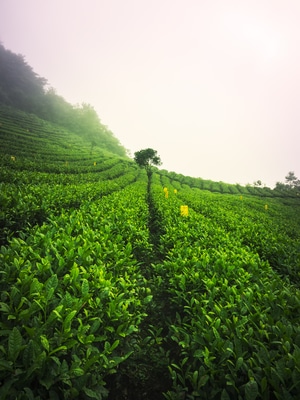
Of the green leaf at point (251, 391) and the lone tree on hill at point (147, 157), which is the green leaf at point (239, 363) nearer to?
the green leaf at point (251, 391)

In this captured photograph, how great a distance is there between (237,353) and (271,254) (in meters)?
4.93

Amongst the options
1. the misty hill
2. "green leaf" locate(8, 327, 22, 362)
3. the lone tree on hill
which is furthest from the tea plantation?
the misty hill

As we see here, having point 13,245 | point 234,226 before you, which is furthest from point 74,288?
point 234,226

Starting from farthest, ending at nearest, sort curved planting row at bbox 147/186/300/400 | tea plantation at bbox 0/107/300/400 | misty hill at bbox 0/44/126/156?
misty hill at bbox 0/44/126/156, curved planting row at bbox 147/186/300/400, tea plantation at bbox 0/107/300/400

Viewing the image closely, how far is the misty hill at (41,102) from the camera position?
77.1 meters

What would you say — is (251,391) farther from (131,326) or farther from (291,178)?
(291,178)

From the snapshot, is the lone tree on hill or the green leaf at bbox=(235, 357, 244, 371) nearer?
the green leaf at bbox=(235, 357, 244, 371)

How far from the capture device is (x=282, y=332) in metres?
2.23

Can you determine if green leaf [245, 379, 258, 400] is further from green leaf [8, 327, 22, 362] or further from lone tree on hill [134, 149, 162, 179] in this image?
lone tree on hill [134, 149, 162, 179]

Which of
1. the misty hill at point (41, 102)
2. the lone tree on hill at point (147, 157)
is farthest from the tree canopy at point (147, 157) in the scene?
the misty hill at point (41, 102)

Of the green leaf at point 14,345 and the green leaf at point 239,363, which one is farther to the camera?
the green leaf at point 239,363

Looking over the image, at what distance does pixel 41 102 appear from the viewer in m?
84.3

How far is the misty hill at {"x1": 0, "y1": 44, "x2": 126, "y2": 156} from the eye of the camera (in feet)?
253

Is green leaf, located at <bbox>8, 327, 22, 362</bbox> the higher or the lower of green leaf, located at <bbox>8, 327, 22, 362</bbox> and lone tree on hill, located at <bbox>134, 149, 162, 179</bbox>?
the lower
